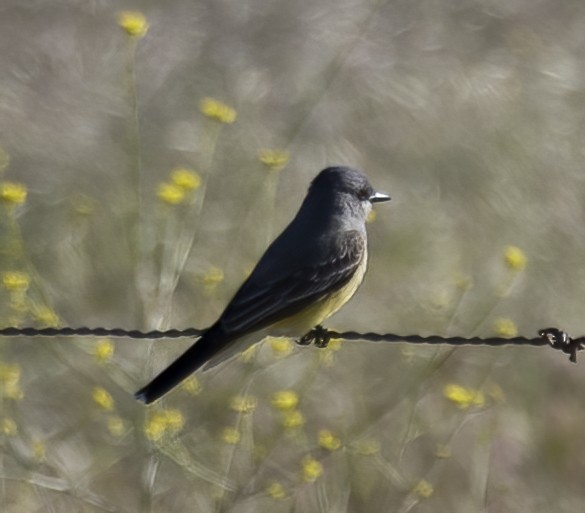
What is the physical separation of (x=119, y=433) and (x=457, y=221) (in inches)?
135

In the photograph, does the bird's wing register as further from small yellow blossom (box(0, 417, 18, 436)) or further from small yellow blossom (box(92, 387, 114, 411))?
small yellow blossom (box(0, 417, 18, 436))

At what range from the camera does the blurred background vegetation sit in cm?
679

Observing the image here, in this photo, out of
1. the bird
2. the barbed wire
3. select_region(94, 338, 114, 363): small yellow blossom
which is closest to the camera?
the barbed wire

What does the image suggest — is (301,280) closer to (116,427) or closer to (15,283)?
(116,427)

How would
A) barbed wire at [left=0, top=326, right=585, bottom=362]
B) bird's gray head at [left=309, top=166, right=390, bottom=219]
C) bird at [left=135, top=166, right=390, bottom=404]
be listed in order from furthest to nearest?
bird's gray head at [left=309, top=166, right=390, bottom=219]
bird at [left=135, top=166, right=390, bottom=404]
barbed wire at [left=0, top=326, right=585, bottom=362]

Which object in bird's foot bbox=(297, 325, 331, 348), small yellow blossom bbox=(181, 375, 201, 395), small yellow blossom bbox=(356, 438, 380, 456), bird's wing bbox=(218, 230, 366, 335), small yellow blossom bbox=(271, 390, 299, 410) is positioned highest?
bird's wing bbox=(218, 230, 366, 335)

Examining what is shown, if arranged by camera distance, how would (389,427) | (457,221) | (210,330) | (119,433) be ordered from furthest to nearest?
(457,221) → (389,427) → (119,433) → (210,330)

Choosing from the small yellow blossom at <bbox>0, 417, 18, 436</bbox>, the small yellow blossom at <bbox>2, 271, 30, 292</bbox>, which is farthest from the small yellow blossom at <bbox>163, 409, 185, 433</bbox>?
the small yellow blossom at <bbox>2, 271, 30, 292</bbox>

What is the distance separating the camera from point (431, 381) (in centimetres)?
841

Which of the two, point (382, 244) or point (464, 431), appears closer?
point (464, 431)

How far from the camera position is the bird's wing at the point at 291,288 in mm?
6254

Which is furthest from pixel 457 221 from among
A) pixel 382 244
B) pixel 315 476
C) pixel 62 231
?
pixel 315 476

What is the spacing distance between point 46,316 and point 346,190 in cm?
153

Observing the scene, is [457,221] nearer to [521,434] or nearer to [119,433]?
[521,434]
